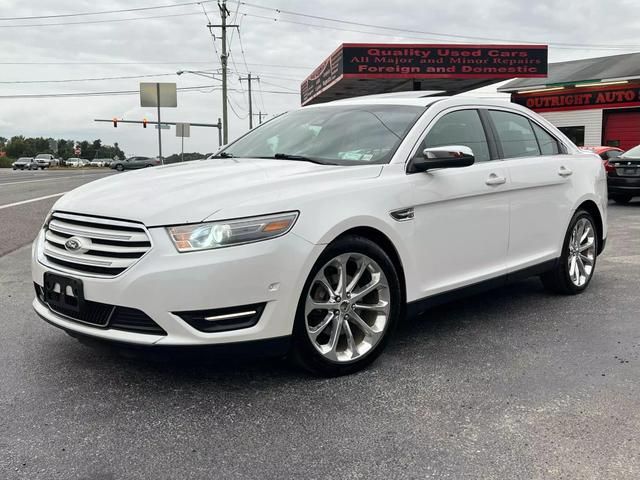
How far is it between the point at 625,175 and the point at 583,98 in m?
14.3

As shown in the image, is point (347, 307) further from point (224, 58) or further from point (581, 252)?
point (224, 58)

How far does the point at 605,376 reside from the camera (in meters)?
3.45

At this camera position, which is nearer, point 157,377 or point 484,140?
point 157,377

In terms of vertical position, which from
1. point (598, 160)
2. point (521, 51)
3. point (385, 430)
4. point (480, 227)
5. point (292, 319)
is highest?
point (521, 51)

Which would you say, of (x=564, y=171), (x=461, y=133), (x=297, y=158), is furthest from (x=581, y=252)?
(x=297, y=158)

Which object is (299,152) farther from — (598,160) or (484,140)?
(598,160)

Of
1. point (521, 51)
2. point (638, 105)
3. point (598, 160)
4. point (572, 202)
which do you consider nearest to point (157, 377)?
point (572, 202)

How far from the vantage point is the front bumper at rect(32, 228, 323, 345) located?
112 inches

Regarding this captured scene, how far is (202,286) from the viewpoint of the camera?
2852mm

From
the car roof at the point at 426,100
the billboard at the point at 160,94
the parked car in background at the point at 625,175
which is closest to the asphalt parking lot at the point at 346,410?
the car roof at the point at 426,100

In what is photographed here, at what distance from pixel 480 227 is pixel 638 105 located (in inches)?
939

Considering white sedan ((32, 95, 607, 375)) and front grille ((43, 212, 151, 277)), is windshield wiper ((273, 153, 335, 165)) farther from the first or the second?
front grille ((43, 212, 151, 277))

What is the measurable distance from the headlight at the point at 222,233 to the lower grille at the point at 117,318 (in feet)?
1.26

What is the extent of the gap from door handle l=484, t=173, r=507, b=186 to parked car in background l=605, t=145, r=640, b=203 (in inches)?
412
